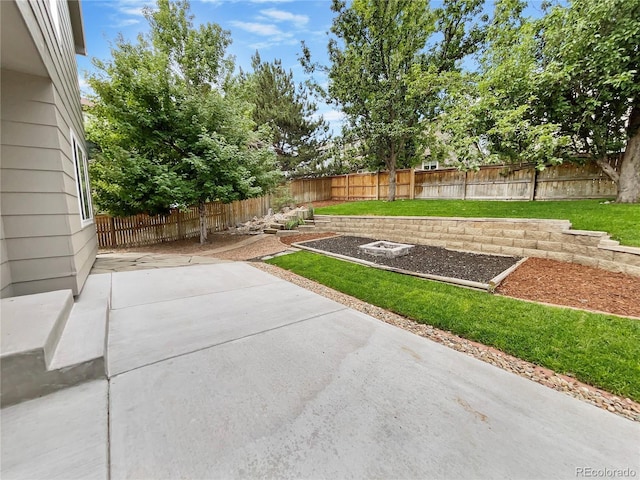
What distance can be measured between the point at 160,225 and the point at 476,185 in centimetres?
1302

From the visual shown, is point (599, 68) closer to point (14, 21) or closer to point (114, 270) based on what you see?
point (14, 21)

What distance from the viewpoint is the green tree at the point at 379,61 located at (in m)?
11.1

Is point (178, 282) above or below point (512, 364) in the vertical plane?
above

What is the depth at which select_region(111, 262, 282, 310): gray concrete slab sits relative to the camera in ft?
12.0

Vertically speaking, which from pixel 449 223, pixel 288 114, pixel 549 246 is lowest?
pixel 549 246

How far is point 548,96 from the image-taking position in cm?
704

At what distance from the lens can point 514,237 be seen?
5770 millimetres

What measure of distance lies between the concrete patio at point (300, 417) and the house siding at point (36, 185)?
1.13 metres

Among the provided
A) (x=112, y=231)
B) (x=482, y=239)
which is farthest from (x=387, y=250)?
(x=112, y=231)

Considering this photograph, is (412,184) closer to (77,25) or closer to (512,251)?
(512,251)

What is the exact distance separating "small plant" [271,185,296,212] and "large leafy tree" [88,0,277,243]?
4.52m

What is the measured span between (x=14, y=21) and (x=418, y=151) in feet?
48.2

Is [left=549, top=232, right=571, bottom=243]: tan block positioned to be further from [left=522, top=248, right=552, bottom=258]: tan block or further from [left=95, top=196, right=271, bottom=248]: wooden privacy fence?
[left=95, top=196, right=271, bottom=248]: wooden privacy fence

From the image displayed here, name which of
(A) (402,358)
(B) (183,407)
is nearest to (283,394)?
(B) (183,407)
